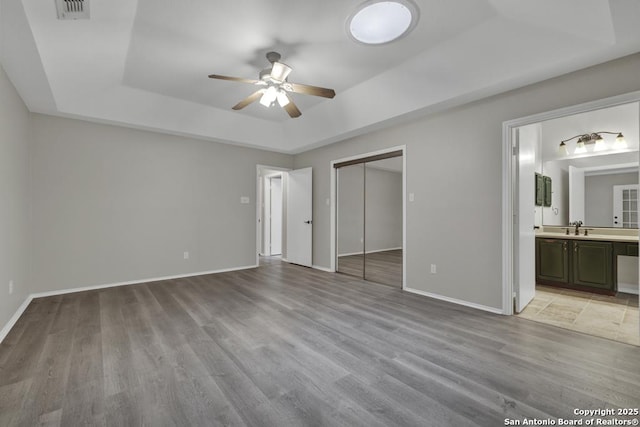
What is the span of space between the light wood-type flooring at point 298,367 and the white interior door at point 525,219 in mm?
501

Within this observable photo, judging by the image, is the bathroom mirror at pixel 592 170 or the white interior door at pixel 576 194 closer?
the bathroom mirror at pixel 592 170

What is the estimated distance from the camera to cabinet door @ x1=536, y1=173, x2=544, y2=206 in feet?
15.6

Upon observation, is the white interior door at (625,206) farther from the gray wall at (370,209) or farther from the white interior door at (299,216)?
the white interior door at (299,216)

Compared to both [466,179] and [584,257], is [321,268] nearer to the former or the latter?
[466,179]

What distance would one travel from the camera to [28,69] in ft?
8.84

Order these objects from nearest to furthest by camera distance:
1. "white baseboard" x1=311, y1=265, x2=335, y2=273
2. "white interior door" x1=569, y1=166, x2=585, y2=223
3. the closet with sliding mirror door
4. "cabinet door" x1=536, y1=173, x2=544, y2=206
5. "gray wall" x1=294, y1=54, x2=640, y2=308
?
"gray wall" x1=294, y1=54, x2=640, y2=308 < "white interior door" x1=569, y1=166, x2=585, y2=223 < "cabinet door" x1=536, y1=173, x2=544, y2=206 < "white baseboard" x1=311, y1=265, x2=335, y2=273 < the closet with sliding mirror door

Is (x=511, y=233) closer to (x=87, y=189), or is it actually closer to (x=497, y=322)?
(x=497, y=322)

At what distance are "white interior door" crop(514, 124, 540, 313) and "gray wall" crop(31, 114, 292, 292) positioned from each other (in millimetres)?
4474

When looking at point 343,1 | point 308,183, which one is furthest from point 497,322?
point 308,183

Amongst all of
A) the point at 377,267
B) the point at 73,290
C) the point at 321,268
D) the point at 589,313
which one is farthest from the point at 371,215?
the point at 73,290

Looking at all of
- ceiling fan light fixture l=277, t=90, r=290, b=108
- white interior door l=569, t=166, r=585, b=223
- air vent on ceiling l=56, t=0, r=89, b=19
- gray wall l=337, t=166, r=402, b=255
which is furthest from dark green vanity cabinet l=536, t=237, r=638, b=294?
air vent on ceiling l=56, t=0, r=89, b=19

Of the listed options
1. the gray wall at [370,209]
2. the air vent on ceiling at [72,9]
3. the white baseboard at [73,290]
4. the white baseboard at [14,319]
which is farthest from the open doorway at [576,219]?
the white baseboard at [14,319]

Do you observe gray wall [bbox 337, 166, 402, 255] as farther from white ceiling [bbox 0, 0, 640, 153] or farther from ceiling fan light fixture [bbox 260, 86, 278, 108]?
ceiling fan light fixture [bbox 260, 86, 278, 108]

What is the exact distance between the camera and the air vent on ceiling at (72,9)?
2043mm
